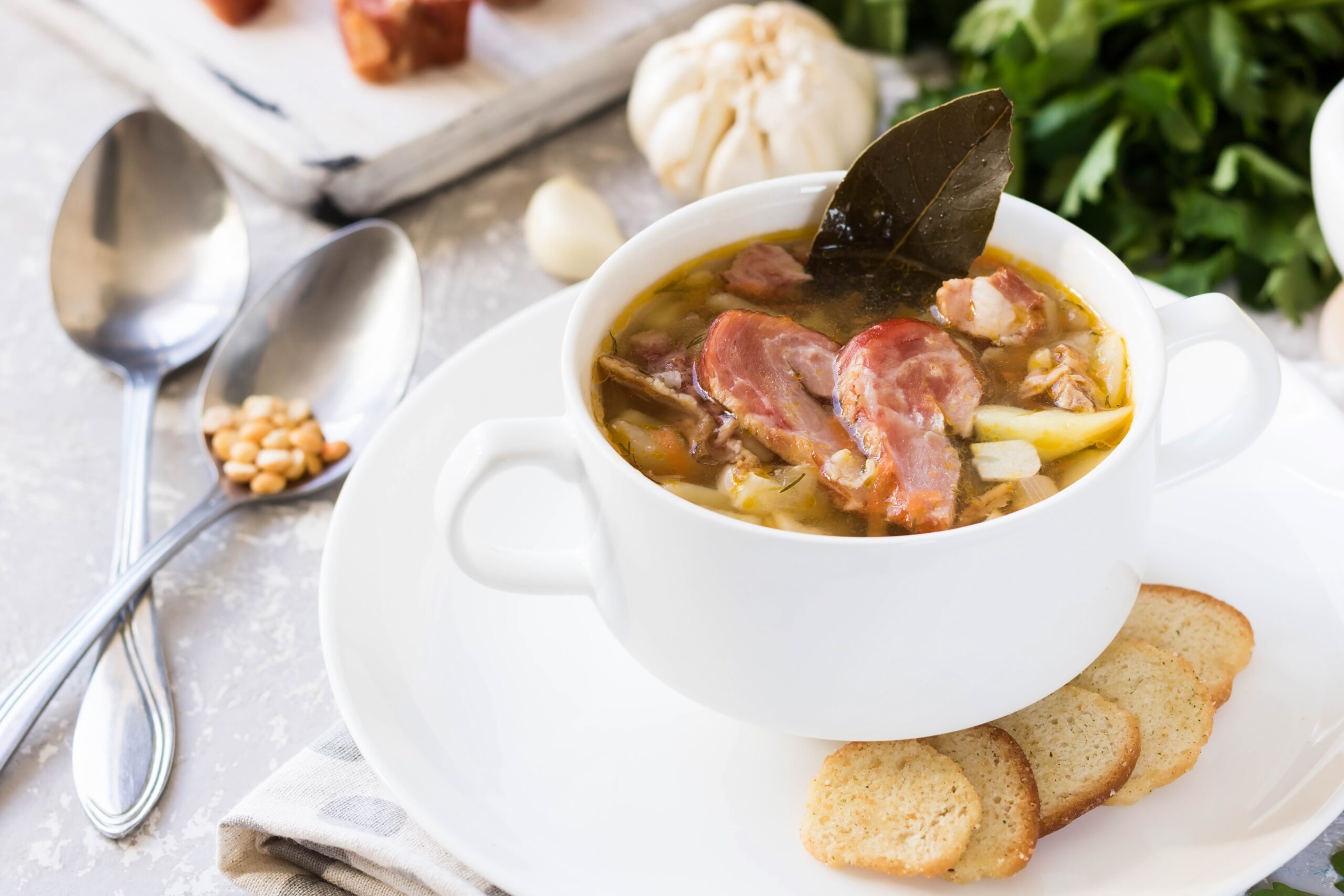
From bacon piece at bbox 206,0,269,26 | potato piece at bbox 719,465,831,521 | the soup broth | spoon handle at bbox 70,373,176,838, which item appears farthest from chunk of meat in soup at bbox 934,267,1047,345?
bacon piece at bbox 206,0,269,26

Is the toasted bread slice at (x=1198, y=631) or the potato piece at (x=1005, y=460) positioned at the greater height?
the potato piece at (x=1005, y=460)

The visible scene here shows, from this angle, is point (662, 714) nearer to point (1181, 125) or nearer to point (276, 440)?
point (276, 440)

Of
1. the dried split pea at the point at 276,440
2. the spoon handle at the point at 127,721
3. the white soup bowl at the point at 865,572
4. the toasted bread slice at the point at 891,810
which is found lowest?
the spoon handle at the point at 127,721

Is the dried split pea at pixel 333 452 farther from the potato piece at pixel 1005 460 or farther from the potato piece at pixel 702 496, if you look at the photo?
the potato piece at pixel 1005 460

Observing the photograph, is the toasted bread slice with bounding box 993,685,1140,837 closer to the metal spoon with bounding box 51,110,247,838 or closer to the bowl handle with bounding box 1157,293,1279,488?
the bowl handle with bounding box 1157,293,1279,488

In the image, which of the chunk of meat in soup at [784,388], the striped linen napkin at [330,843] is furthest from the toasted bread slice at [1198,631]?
the striped linen napkin at [330,843]

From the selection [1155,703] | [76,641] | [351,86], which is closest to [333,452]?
[76,641]

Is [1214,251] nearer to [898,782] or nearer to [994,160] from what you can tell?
[994,160]
